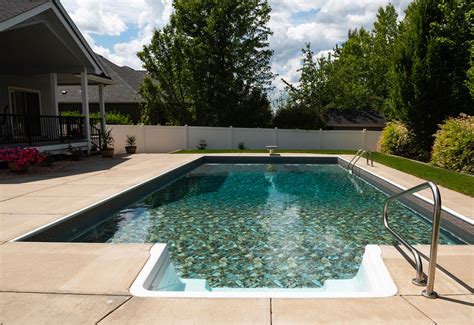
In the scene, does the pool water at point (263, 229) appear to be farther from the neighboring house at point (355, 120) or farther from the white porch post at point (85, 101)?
the neighboring house at point (355, 120)

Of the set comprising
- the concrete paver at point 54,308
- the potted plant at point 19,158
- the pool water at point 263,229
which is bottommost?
the pool water at point 263,229

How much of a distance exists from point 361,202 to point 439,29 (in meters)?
10.4

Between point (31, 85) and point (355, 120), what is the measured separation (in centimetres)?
2444

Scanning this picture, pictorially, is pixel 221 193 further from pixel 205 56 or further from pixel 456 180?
pixel 205 56

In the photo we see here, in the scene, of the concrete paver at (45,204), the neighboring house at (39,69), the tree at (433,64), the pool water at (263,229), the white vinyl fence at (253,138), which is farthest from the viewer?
the white vinyl fence at (253,138)

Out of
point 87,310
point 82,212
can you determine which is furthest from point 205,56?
point 87,310

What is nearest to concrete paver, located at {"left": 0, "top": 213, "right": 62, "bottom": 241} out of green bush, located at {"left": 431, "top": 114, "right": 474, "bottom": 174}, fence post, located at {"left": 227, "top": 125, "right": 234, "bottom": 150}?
green bush, located at {"left": 431, "top": 114, "right": 474, "bottom": 174}

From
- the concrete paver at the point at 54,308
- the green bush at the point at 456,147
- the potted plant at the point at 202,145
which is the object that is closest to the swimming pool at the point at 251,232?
the concrete paver at the point at 54,308

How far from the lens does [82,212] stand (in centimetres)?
596

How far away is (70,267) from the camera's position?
3.63m

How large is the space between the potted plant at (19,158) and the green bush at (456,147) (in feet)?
44.6

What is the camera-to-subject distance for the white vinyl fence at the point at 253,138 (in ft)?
66.6

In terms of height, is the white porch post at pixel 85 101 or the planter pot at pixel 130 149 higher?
the white porch post at pixel 85 101

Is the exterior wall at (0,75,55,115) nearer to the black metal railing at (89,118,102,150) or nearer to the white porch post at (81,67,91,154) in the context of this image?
the white porch post at (81,67,91,154)
